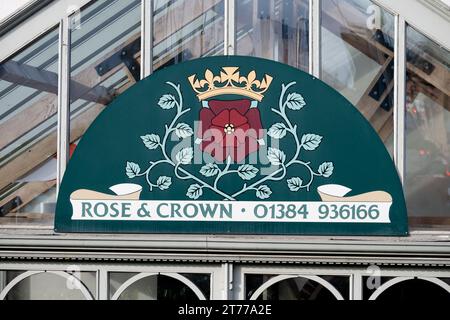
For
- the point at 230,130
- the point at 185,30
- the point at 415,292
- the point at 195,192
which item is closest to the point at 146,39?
the point at 185,30

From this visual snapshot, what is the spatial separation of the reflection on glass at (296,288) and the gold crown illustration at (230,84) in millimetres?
1625

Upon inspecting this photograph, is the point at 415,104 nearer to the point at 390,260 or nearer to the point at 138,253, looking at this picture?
the point at 390,260

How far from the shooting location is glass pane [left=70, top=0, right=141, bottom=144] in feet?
29.4

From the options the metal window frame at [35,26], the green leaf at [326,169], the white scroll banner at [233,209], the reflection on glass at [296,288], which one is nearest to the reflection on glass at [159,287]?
the reflection on glass at [296,288]

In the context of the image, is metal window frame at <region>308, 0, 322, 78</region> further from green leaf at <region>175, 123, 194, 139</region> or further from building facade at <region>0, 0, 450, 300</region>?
green leaf at <region>175, 123, 194, 139</region>

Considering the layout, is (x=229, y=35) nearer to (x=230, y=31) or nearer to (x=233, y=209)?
(x=230, y=31)

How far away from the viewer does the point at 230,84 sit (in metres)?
8.76

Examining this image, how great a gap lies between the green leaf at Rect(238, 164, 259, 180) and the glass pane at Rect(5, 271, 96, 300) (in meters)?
A: 1.65

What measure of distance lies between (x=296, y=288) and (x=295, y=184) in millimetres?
941

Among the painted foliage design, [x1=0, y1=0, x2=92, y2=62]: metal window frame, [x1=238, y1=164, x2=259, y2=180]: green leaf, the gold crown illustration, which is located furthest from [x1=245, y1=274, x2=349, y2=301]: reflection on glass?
[x1=0, y1=0, x2=92, y2=62]: metal window frame

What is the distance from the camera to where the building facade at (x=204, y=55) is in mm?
8570

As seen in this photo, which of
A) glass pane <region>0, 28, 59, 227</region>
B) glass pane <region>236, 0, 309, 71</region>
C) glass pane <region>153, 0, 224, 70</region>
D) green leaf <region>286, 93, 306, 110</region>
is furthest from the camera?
glass pane <region>0, 28, 59, 227</region>

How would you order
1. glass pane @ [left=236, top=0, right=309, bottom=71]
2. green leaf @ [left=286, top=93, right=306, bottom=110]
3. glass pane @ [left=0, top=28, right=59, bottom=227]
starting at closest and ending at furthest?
green leaf @ [left=286, top=93, right=306, bottom=110]
glass pane @ [left=236, top=0, right=309, bottom=71]
glass pane @ [left=0, top=28, right=59, bottom=227]
